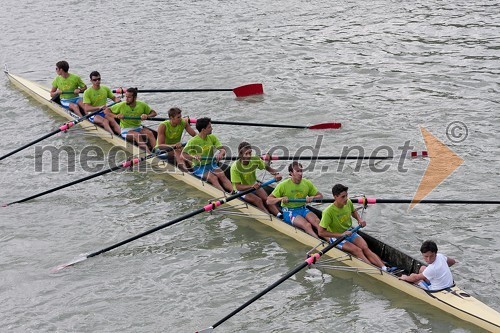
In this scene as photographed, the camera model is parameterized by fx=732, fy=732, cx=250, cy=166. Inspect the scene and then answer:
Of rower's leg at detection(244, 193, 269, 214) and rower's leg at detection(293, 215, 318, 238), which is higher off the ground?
rower's leg at detection(244, 193, 269, 214)

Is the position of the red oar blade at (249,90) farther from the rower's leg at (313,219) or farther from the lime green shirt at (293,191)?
the rower's leg at (313,219)

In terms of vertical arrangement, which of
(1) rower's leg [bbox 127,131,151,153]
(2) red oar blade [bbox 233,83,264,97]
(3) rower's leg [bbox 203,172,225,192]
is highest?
(2) red oar blade [bbox 233,83,264,97]

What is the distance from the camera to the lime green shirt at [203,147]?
14898 mm

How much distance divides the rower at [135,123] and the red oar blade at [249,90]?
396 cm

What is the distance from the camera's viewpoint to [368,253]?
38.8 ft

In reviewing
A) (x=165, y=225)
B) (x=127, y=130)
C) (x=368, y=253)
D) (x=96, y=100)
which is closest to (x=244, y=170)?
(x=165, y=225)

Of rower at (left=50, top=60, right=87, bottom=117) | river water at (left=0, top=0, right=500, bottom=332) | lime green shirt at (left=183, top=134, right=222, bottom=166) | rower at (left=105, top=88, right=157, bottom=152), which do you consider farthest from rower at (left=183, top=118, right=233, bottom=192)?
rower at (left=50, top=60, right=87, bottom=117)

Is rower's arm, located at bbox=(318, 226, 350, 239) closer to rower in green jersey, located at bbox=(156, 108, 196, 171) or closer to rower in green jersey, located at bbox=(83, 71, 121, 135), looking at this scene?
rower in green jersey, located at bbox=(156, 108, 196, 171)

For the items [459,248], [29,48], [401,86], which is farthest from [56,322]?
[29,48]

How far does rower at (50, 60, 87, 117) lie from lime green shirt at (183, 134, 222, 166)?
504cm

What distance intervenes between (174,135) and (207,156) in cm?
126

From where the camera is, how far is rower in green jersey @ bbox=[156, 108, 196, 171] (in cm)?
1553

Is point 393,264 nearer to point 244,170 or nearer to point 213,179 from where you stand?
point 244,170

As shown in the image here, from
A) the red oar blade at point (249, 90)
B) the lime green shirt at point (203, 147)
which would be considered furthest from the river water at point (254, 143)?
the lime green shirt at point (203, 147)
